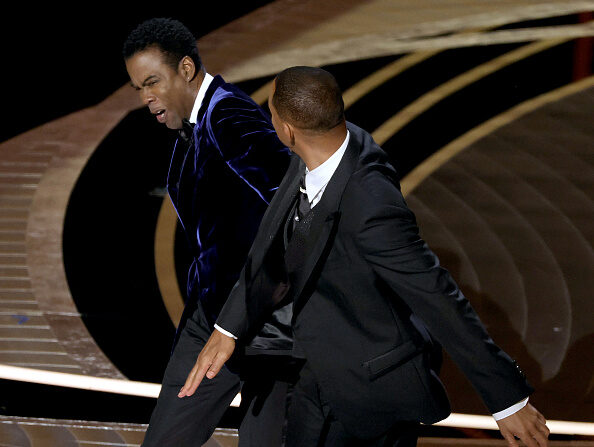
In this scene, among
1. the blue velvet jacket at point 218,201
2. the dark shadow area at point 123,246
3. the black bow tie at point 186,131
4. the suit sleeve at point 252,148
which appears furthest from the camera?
the dark shadow area at point 123,246

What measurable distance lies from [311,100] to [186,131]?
776 millimetres

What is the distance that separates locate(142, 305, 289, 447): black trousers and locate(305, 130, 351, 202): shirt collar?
→ 0.63 m

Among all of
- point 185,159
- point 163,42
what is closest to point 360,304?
point 185,159

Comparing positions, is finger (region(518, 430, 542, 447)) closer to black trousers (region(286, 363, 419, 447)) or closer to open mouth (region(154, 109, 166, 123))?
black trousers (region(286, 363, 419, 447))

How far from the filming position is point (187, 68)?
2553 mm

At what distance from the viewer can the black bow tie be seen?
98.3 inches

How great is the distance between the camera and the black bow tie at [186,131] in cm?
250

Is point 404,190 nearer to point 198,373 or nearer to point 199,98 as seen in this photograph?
point 199,98

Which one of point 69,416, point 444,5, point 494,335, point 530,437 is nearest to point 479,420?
point 494,335

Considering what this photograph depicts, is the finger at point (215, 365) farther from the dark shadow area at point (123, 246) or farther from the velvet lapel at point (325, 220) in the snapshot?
the dark shadow area at point (123, 246)

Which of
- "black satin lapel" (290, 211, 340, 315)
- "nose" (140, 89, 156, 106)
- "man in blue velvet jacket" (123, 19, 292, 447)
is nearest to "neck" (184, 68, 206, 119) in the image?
"man in blue velvet jacket" (123, 19, 292, 447)

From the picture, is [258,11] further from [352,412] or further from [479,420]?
[352,412]

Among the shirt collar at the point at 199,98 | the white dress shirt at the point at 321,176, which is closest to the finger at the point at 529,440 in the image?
the white dress shirt at the point at 321,176

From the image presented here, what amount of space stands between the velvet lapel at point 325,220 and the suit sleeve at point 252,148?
1.38 ft
